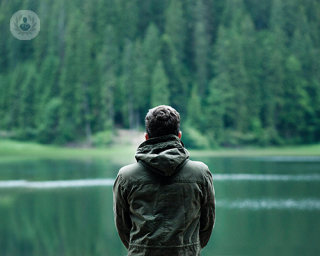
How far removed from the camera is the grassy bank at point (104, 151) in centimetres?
3533

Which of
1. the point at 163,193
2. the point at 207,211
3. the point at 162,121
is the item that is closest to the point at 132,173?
the point at 163,193

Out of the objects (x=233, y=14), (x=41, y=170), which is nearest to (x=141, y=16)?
(x=233, y=14)

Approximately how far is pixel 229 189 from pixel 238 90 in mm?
28237

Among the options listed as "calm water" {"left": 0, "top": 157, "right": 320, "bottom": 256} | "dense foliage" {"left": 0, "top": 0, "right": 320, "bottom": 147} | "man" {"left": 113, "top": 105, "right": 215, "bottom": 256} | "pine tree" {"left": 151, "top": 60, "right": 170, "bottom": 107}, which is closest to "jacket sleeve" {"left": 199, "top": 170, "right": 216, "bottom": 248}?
"man" {"left": 113, "top": 105, "right": 215, "bottom": 256}

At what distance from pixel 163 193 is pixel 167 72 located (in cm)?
4369

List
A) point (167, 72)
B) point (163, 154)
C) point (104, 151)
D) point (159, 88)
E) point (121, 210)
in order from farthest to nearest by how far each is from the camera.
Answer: point (167, 72) < point (159, 88) < point (104, 151) < point (121, 210) < point (163, 154)

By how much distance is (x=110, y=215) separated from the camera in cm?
1310

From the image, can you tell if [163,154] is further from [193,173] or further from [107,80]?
[107,80]

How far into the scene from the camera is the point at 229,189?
1675cm

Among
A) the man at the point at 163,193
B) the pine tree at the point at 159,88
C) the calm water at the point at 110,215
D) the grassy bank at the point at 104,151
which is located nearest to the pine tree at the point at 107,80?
the pine tree at the point at 159,88

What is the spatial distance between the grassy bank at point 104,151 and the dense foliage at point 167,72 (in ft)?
6.05

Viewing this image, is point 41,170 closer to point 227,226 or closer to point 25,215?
point 25,215

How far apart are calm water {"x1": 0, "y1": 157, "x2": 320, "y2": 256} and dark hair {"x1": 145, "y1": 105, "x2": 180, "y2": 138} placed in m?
8.11

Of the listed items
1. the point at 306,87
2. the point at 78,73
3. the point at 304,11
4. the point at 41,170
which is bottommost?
the point at 41,170
